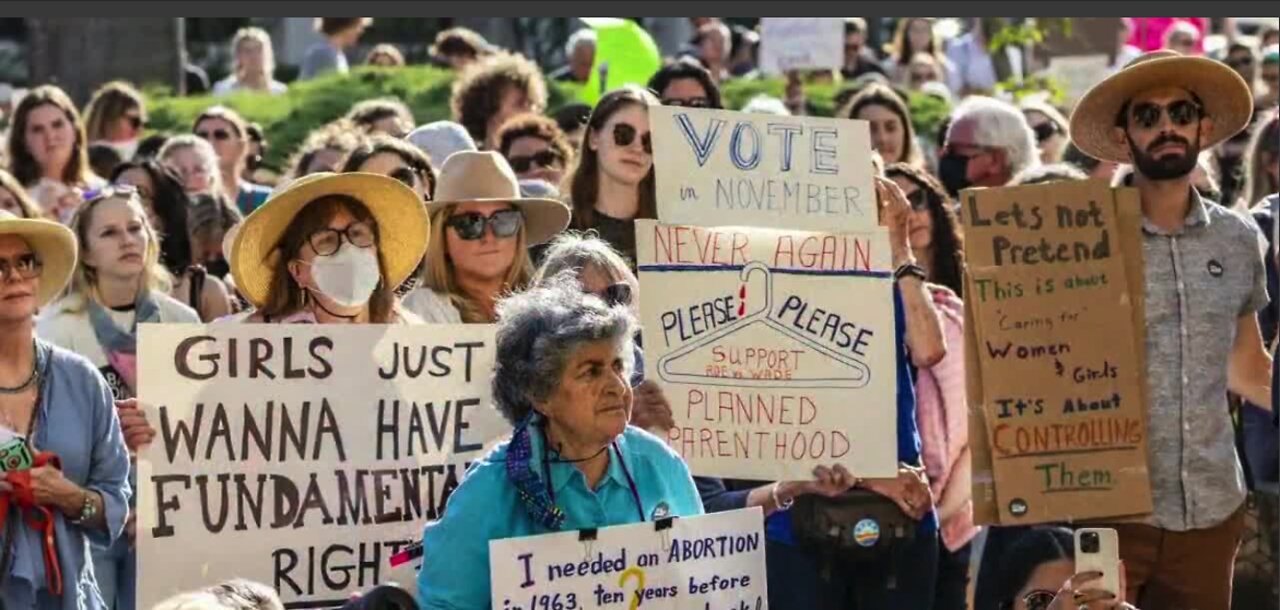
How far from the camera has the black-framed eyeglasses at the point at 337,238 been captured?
7.62 meters

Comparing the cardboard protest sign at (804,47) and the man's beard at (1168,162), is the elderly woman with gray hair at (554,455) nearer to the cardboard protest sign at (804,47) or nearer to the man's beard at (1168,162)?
the man's beard at (1168,162)

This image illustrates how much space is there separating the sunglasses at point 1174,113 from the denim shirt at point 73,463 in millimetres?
2814

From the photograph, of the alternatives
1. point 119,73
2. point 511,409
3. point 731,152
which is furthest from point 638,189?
point 119,73

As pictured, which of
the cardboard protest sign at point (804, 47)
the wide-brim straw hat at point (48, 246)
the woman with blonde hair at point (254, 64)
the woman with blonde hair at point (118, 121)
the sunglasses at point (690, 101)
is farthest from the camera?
the woman with blonde hair at point (254, 64)

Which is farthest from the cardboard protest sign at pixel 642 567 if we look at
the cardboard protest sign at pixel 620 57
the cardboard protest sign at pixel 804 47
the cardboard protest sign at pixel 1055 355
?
the cardboard protest sign at pixel 804 47

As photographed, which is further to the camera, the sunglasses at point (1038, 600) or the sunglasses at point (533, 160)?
the sunglasses at point (533, 160)

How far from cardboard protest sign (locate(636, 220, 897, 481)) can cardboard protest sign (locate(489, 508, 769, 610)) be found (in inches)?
34.9

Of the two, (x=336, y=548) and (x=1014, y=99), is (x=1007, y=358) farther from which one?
(x=1014, y=99)

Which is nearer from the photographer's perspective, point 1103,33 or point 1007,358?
point 1007,358

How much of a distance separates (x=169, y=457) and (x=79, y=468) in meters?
0.23

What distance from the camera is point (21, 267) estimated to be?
722 centimetres

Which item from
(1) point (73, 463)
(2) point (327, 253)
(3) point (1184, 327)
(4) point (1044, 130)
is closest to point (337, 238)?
(2) point (327, 253)

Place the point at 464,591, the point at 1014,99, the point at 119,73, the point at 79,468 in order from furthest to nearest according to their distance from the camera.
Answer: the point at 119,73, the point at 1014,99, the point at 79,468, the point at 464,591

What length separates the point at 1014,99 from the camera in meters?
17.1
